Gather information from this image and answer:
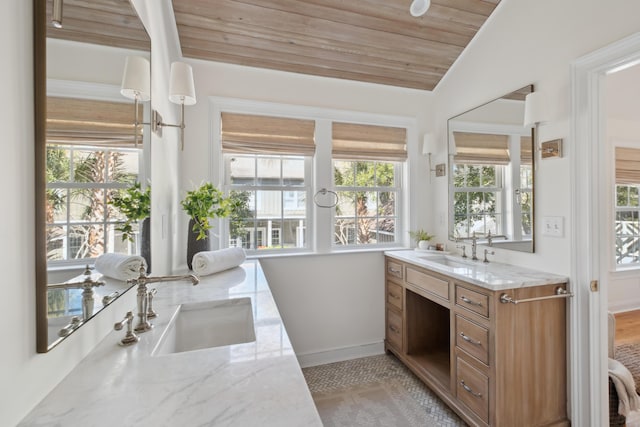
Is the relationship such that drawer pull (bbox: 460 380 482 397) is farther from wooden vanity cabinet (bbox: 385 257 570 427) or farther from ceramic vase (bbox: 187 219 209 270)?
ceramic vase (bbox: 187 219 209 270)

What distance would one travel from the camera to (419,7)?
1.99 metres

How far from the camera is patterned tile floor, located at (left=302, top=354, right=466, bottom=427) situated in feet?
6.24

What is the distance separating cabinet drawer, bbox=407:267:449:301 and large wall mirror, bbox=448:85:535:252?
0.60m

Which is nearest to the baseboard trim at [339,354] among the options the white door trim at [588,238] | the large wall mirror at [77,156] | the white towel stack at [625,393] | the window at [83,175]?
the white door trim at [588,238]

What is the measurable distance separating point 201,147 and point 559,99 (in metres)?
2.47

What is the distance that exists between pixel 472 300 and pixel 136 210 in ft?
6.00

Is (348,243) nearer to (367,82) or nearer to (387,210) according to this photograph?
(387,210)

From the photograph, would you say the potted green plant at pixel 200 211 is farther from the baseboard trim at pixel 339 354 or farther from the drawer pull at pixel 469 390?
the drawer pull at pixel 469 390

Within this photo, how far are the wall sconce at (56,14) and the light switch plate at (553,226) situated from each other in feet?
7.95

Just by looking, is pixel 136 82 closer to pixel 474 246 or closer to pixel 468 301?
pixel 468 301

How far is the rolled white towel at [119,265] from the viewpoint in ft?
3.08

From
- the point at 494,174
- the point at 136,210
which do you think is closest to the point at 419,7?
the point at 494,174

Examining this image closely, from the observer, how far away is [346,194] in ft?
9.06

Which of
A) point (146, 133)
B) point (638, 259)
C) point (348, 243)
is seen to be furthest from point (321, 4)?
point (638, 259)
